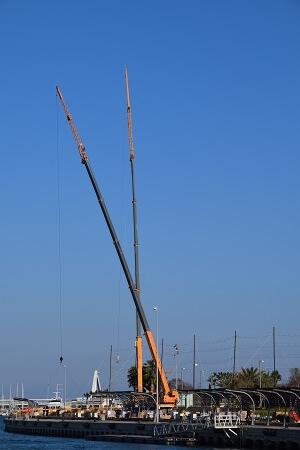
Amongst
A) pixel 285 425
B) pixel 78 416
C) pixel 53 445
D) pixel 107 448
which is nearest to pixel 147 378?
pixel 78 416

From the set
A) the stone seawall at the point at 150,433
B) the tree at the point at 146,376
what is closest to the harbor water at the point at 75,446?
the stone seawall at the point at 150,433

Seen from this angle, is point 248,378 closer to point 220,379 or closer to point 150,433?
point 220,379

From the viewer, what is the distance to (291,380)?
184125mm

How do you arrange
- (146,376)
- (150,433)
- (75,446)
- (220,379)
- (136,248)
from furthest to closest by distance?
(220,379), (146,376), (136,248), (75,446), (150,433)

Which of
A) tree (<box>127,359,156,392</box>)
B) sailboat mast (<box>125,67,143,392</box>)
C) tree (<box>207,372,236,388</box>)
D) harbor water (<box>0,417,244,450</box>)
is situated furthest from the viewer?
tree (<box>207,372,236,388</box>)

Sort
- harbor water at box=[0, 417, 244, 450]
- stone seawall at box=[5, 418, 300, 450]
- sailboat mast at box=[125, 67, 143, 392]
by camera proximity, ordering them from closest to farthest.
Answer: stone seawall at box=[5, 418, 300, 450]
harbor water at box=[0, 417, 244, 450]
sailboat mast at box=[125, 67, 143, 392]

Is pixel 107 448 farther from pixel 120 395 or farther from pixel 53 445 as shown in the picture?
pixel 120 395

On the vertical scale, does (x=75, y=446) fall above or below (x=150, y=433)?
below

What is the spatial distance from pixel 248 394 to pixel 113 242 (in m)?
36.2

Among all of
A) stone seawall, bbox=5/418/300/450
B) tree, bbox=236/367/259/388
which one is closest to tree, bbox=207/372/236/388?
tree, bbox=236/367/259/388

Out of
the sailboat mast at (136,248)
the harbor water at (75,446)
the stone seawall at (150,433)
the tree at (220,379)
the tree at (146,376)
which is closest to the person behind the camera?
the stone seawall at (150,433)

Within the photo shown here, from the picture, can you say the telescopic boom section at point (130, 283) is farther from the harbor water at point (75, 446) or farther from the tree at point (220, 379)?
the tree at point (220, 379)

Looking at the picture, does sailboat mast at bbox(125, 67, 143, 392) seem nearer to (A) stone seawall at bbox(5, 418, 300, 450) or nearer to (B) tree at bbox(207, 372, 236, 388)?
(A) stone seawall at bbox(5, 418, 300, 450)

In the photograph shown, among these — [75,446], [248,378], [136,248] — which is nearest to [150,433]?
[75,446]
